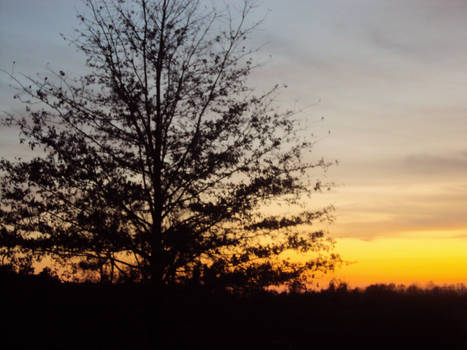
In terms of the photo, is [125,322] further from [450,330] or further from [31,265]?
[450,330]

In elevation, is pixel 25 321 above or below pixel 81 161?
below

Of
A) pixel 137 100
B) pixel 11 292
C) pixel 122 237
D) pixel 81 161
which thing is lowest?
pixel 11 292

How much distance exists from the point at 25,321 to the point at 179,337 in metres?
4.67

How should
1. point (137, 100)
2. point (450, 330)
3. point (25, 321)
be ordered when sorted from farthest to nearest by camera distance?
point (450, 330), point (25, 321), point (137, 100)

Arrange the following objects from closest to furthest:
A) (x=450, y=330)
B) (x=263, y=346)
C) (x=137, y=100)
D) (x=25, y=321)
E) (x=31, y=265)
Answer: (x=31, y=265)
(x=137, y=100)
(x=25, y=321)
(x=263, y=346)
(x=450, y=330)

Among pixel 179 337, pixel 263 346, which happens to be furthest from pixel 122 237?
pixel 263 346

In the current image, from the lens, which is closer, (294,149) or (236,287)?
(236,287)

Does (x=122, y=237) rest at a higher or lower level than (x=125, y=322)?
higher

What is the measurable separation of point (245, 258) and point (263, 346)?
24.0ft

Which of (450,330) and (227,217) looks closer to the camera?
(227,217)

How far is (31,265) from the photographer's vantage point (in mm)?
11555

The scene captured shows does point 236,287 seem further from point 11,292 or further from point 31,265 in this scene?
point 11,292

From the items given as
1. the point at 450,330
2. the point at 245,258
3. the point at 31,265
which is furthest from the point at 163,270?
the point at 450,330

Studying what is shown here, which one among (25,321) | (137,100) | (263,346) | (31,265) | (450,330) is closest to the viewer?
(31,265)
